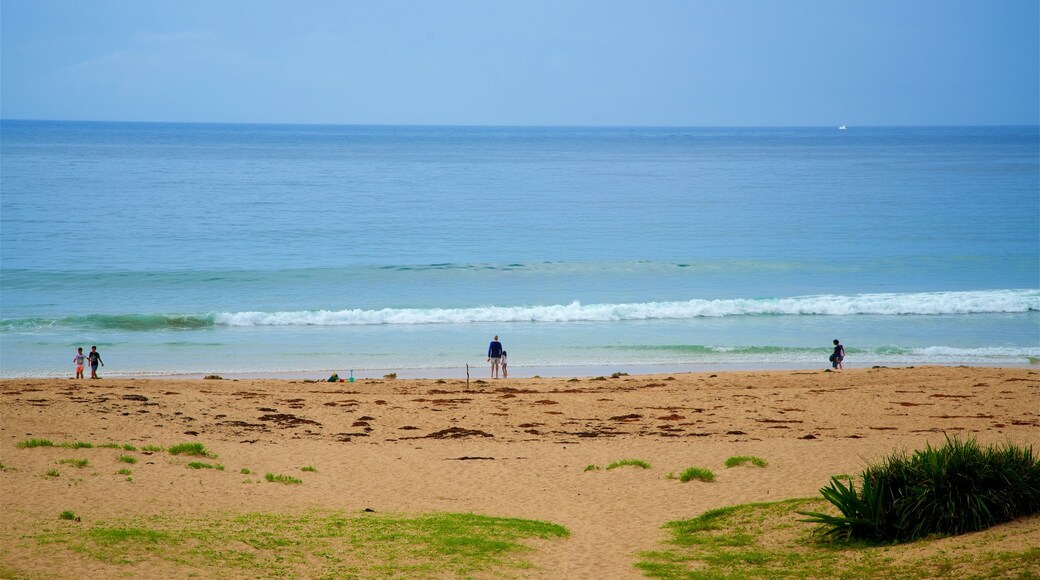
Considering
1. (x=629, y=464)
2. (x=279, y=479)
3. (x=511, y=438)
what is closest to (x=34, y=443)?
(x=279, y=479)

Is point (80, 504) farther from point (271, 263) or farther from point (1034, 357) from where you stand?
point (271, 263)

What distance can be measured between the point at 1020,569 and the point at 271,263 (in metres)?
39.9

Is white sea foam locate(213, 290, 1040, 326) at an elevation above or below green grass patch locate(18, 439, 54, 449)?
above

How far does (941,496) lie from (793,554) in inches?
66.5

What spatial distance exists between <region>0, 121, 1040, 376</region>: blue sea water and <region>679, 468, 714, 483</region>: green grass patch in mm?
11814

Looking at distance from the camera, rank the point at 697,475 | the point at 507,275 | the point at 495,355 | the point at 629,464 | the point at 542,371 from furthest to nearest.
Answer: the point at 507,275, the point at 542,371, the point at 495,355, the point at 629,464, the point at 697,475

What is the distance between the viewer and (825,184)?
285ft

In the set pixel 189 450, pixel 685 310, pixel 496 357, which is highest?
pixel 685 310

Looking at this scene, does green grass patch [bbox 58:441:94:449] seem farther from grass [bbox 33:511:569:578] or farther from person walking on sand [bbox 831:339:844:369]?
person walking on sand [bbox 831:339:844:369]

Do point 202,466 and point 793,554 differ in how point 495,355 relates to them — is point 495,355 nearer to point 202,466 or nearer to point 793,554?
point 202,466

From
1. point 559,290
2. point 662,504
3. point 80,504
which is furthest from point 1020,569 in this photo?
point 559,290

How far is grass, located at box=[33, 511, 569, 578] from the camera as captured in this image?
30.4 ft

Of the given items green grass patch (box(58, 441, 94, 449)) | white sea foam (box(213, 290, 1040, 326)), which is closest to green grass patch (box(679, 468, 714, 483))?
green grass patch (box(58, 441, 94, 449))

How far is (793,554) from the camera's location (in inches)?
383
